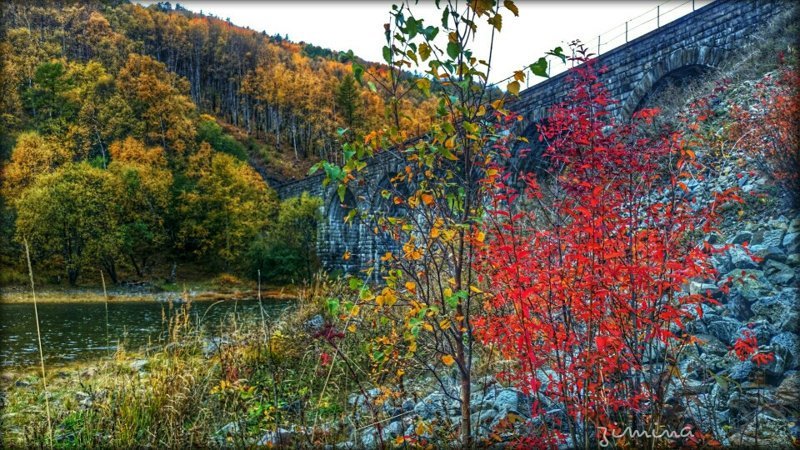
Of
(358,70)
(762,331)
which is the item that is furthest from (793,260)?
(358,70)

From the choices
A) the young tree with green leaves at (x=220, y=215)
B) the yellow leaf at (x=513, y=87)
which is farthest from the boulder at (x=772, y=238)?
the young tree with green leaves at (x=220, y=215)

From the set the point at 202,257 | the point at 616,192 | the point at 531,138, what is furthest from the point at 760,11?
the point at 202,257

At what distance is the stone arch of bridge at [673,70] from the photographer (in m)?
11.2

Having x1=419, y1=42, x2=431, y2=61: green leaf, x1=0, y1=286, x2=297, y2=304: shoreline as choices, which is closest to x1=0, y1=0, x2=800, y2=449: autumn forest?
x1=419, y1=42, x2=431, y2=61: green leaf

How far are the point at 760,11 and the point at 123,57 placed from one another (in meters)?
56.6

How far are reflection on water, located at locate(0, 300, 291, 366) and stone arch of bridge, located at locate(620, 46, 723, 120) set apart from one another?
1092 centimetres

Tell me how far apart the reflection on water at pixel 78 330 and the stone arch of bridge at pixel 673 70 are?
35.8 feet

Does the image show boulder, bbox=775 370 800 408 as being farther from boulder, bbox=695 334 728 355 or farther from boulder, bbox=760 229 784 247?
boulder, bbox=760 229 784 247

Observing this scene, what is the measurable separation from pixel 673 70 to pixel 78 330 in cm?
1631

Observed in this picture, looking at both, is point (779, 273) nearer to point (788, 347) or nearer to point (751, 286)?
point (751, 286)

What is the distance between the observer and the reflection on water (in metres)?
8.70

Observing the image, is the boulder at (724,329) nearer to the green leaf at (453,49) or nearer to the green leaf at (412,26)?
the green leaf at (453,49)

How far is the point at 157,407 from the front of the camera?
13.1 ft

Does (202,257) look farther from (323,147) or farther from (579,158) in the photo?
(579,158)
